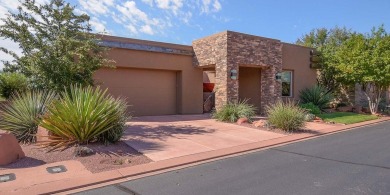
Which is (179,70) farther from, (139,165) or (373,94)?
(373,94)

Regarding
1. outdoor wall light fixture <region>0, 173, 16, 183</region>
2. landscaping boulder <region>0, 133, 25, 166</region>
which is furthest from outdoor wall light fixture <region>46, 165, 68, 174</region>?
landscaping boulder <region>0, 133, 25, 166</region>

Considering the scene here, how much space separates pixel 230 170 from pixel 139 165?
1989 millimetres

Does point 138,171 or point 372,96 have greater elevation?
point 372,96

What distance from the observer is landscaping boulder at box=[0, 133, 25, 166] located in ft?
20.5

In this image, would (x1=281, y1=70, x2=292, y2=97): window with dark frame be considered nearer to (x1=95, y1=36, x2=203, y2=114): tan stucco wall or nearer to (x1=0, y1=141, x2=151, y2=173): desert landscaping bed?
(x1=95, y1=36, x2=203, y2=114): tan stucco wall

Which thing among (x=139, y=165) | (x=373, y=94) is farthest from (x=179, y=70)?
(x=373, y=94)

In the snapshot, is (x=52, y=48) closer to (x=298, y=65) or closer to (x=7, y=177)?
(x=7, y=177)

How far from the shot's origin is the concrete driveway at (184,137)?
26.2ft

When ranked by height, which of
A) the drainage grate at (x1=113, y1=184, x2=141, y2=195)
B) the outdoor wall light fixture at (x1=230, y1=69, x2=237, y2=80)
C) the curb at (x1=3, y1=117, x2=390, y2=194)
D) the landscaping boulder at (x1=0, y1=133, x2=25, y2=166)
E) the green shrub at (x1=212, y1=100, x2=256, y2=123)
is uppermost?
the outdoor wall light fixture at (x1=230, y1=69, x2=237, y2=80)

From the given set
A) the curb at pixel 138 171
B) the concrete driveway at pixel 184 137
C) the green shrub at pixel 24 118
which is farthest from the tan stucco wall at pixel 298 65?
the green shrub at pixel 24 118

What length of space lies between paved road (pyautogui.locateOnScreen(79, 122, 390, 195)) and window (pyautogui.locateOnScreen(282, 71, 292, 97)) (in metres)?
10.7

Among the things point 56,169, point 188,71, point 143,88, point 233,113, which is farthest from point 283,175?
point 188,71

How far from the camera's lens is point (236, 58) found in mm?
14898

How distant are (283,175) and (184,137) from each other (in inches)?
169
